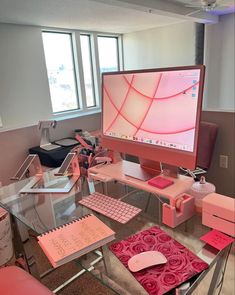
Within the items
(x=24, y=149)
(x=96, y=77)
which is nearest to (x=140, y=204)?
(x=24, y=149)

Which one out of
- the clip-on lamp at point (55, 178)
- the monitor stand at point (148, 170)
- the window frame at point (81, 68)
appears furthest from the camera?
the window frame at point (81, 68)

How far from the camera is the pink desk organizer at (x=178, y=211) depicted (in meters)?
0.97

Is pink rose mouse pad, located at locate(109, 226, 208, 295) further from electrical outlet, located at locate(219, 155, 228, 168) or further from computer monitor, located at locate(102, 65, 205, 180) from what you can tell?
electrical outlet, located at locate(219, 155, 228, 168)

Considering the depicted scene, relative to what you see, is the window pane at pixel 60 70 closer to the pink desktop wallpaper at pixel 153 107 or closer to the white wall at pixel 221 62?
the white wall at pixel 221 62

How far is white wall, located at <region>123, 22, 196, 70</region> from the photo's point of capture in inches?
156

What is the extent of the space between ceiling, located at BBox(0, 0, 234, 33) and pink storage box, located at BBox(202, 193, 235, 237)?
6.63ft

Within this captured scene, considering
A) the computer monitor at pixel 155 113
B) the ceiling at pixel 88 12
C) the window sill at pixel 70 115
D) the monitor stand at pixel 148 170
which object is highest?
the ceiling at pixel 88 12

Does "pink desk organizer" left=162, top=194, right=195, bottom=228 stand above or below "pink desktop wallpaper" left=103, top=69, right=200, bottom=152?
below

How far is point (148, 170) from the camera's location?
1.25 m

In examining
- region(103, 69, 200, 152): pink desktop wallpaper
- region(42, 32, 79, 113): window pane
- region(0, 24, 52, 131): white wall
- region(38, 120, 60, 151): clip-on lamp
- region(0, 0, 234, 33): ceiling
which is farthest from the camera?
region(42, 32, 79, 113): window pane

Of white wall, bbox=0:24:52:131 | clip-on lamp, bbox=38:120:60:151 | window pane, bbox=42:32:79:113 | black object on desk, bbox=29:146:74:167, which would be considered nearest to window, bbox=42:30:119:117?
window pane, bbox=42:32:79:113

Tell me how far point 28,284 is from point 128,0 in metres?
2.39

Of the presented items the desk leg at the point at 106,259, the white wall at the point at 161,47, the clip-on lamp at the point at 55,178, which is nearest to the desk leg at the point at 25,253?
the clip-on lamp at the point at 55,178

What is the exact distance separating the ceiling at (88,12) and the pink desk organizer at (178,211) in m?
1.95
